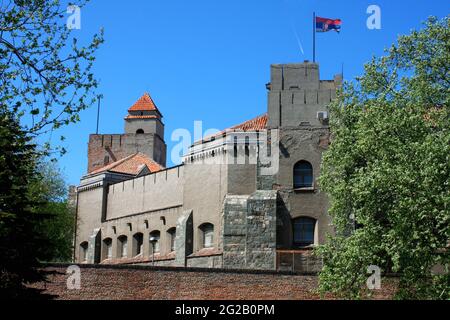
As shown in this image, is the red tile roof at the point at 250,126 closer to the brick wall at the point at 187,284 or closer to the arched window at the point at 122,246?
the arched window at the point at 122,246

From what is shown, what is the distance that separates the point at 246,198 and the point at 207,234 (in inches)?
147

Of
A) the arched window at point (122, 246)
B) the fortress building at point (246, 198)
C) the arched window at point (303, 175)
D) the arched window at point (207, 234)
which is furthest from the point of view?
the arched window at point (122, 246)

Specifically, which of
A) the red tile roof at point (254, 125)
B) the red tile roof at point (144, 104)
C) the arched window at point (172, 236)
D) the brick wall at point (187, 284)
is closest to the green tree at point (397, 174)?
the brick wall at point (187, 284)

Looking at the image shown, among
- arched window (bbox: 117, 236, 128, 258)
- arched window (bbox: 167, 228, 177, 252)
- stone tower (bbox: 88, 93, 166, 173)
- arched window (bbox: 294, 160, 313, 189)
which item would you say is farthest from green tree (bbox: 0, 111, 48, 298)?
stone tower (bbox: 88, 93, 166, 173)

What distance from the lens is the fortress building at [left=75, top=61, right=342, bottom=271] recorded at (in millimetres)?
36625

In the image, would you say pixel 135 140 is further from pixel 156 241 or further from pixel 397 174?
pixel 397 174

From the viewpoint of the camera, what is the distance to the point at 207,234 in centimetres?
4053

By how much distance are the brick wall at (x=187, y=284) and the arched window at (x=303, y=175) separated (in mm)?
6686

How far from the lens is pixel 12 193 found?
25.6 meters

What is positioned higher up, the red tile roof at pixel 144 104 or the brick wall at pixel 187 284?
the red tile roof at pixel 144 104

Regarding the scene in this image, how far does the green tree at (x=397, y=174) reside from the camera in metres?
25.6

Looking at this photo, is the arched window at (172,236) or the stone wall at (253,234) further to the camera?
the arched window at (172,236)

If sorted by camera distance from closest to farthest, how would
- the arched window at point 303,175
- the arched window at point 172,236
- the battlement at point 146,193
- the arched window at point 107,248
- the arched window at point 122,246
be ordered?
the arched window at point 303,175 → the arched window at point 172,236 → the battlement at point 146,193 → the arched window at point 122,246 → the arched window at point 107,248
